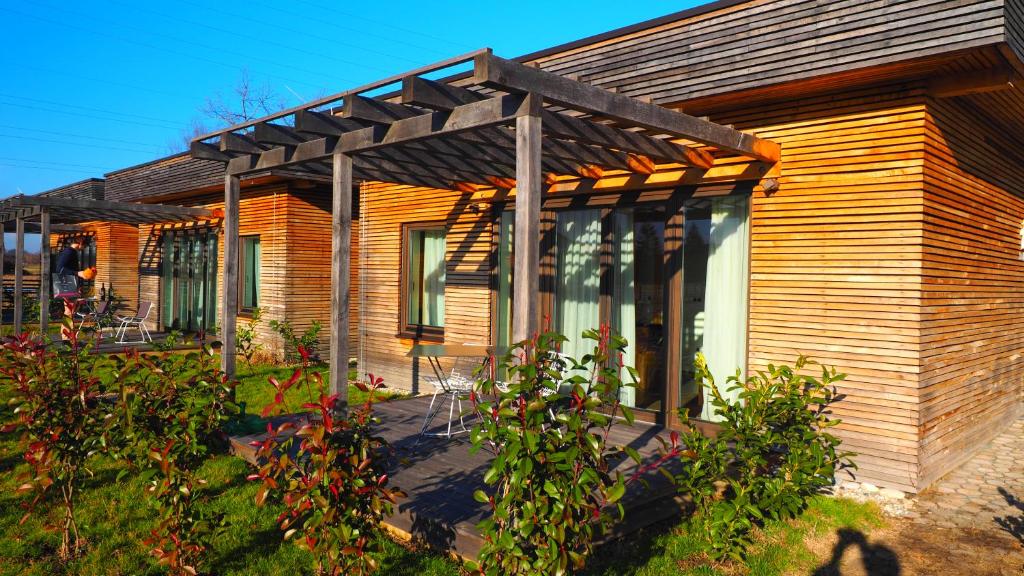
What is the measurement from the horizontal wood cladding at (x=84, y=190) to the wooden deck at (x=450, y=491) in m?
14.5

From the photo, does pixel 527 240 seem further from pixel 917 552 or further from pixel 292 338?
pixel 292 338

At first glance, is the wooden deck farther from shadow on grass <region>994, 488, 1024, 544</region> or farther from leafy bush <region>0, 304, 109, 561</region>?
shadow on grass <region>994, 488, 1024, 544</region>

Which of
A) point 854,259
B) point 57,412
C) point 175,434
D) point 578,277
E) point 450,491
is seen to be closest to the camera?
point 175,434

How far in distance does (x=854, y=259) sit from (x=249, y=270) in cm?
1062

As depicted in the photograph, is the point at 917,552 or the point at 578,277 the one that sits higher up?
the point at 578,277

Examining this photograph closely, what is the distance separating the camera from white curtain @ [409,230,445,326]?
9.30 m

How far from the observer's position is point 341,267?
18.3 feet

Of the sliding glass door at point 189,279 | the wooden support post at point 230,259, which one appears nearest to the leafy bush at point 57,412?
the wooden support post at point 230,259

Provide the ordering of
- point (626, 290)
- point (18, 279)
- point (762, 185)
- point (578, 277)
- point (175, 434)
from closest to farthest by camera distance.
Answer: point (175, 434) < point (762, 185) < point (626, 290) < point (578, 277) < point (18, 279)

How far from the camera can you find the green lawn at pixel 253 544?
3.81m

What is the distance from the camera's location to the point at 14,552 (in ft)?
13.0

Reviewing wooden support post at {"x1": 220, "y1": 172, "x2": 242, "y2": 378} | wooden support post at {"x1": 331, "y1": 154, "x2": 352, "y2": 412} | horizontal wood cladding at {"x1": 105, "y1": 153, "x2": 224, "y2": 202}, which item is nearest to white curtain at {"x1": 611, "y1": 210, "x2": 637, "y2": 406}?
wooden support post at {"x1": 331, "y1": 154, "x2": 352, "y2": 412}

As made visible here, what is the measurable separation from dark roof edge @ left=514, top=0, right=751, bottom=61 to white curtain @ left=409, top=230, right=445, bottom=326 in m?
2.94

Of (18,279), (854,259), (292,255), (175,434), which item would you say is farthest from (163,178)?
(854,259)
